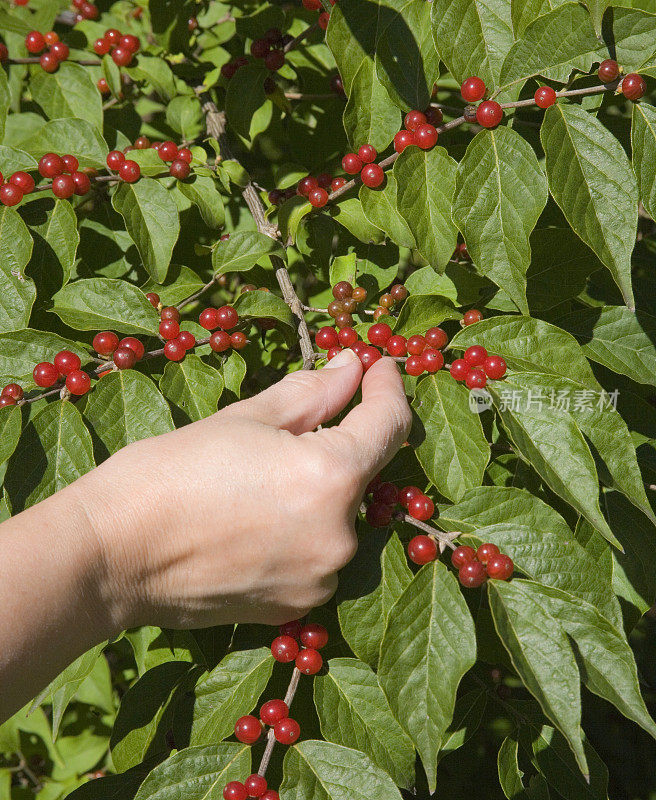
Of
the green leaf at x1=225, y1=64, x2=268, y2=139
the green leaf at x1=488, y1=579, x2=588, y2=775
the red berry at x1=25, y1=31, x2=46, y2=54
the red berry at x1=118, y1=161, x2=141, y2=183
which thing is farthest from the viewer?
the red berry at x1=25, y1=31, x2=46, y2=54

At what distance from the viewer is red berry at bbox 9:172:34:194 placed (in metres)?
1.79

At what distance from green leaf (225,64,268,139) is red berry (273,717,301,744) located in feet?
5.37

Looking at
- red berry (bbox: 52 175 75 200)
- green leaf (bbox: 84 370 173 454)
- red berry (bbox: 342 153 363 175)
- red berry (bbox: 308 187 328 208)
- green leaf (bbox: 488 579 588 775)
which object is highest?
red berry (bbox: 52 175 75 200)

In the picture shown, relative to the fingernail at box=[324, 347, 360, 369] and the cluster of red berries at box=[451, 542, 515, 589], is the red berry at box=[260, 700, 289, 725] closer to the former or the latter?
the cluster of red berries at box=[451, 542, 515, 589]

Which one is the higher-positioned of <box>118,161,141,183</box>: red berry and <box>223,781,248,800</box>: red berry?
<box>118,161,141,183</box>: red berry

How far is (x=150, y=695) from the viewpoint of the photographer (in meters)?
1.76

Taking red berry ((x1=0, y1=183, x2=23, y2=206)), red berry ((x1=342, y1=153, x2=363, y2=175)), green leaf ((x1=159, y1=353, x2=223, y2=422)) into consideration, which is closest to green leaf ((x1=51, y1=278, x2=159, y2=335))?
green leaf ((x1=159, y1=353, x2=223, y2=422))

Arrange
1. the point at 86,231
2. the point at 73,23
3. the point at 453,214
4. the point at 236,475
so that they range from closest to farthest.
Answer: the point at 236,475 < the point at 453,214 < the point at 86,231 < the point at 73,23

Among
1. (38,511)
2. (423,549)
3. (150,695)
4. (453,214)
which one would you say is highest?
(453,214)

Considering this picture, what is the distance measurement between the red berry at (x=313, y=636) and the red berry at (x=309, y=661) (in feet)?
0.05

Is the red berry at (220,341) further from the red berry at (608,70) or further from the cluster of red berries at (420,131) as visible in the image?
the red berry at (608,70)

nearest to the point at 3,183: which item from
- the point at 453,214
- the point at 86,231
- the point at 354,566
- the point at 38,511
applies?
the point at 86,231

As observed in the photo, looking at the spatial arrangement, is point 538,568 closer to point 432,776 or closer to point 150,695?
point 432,776

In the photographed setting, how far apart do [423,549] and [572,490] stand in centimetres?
31
